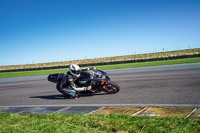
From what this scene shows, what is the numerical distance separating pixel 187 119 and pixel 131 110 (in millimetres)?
1570

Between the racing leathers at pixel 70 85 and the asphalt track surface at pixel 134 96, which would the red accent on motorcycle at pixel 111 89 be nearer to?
the asphalt track surface at pixel 134 96

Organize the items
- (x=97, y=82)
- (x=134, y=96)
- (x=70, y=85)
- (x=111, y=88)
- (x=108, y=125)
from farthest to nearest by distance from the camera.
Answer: (x=111, y=88), (x=70, y=85), (x=97, y=82), (x=134, y=96), (x=108, y=125)

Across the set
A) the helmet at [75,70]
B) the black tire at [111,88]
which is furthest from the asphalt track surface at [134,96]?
the helmet at [75,70]

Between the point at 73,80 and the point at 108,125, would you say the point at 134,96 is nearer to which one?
the point at 73,80

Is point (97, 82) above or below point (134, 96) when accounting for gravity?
above

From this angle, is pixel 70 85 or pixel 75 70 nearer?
pixel 75 70

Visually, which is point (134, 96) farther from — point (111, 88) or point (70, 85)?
point (70, 85)

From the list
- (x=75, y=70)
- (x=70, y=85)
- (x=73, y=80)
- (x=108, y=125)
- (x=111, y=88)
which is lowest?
(x=108, y=125)

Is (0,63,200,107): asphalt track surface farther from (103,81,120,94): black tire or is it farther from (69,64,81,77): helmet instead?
(69,64,81,77): helmet

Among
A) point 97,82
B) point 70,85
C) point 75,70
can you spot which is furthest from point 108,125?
point 70,85

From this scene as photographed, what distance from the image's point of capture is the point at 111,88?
27.6 feet

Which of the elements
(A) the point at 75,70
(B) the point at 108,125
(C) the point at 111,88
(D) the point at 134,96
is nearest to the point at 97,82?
(C) the point at 111,88

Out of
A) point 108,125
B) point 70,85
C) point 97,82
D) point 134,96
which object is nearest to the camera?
point 108,125

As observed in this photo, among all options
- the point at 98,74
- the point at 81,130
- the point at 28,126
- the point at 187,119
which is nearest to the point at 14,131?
the point at 28,126
